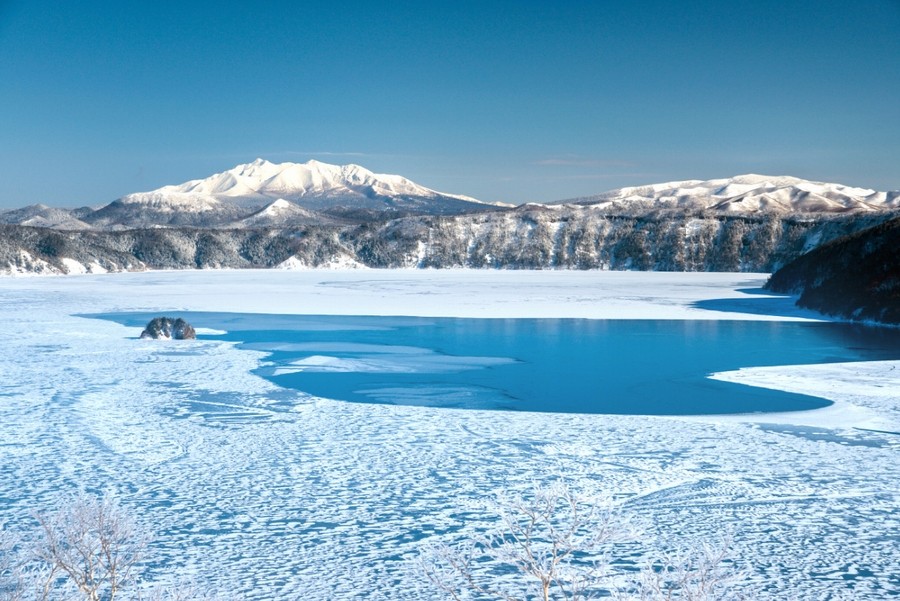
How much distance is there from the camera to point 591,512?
8.39 m

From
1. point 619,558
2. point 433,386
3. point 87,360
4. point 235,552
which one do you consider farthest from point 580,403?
point 87,360

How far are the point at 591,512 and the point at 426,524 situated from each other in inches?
64.9

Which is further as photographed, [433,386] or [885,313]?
[885,313]

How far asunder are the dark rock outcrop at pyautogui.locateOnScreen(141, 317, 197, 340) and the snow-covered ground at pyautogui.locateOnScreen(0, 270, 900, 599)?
5.25 meters

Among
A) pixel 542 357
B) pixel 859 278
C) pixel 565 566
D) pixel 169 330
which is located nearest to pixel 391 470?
pixel 565 566

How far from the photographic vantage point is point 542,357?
20.5m

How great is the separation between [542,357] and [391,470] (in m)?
10.7

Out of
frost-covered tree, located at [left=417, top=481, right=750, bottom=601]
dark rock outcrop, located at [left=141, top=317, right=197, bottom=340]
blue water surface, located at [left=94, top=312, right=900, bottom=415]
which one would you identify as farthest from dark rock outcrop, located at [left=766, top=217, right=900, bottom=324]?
frost-covered tree, located at [left=417, top=481, right=750, bottom=601]

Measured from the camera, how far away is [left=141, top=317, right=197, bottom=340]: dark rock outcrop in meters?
23.4

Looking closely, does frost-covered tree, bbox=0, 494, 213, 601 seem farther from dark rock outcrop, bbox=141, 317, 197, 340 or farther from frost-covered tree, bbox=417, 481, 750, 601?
dark rock outcrop, bbox=141, 317, 197, 340

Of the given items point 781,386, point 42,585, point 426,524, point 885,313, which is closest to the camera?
point 42,585

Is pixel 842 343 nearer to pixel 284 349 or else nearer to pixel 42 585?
pixel 284 349

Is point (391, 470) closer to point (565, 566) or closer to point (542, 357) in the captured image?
point (565, 566)

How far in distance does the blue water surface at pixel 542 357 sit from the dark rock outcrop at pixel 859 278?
2176 mm
